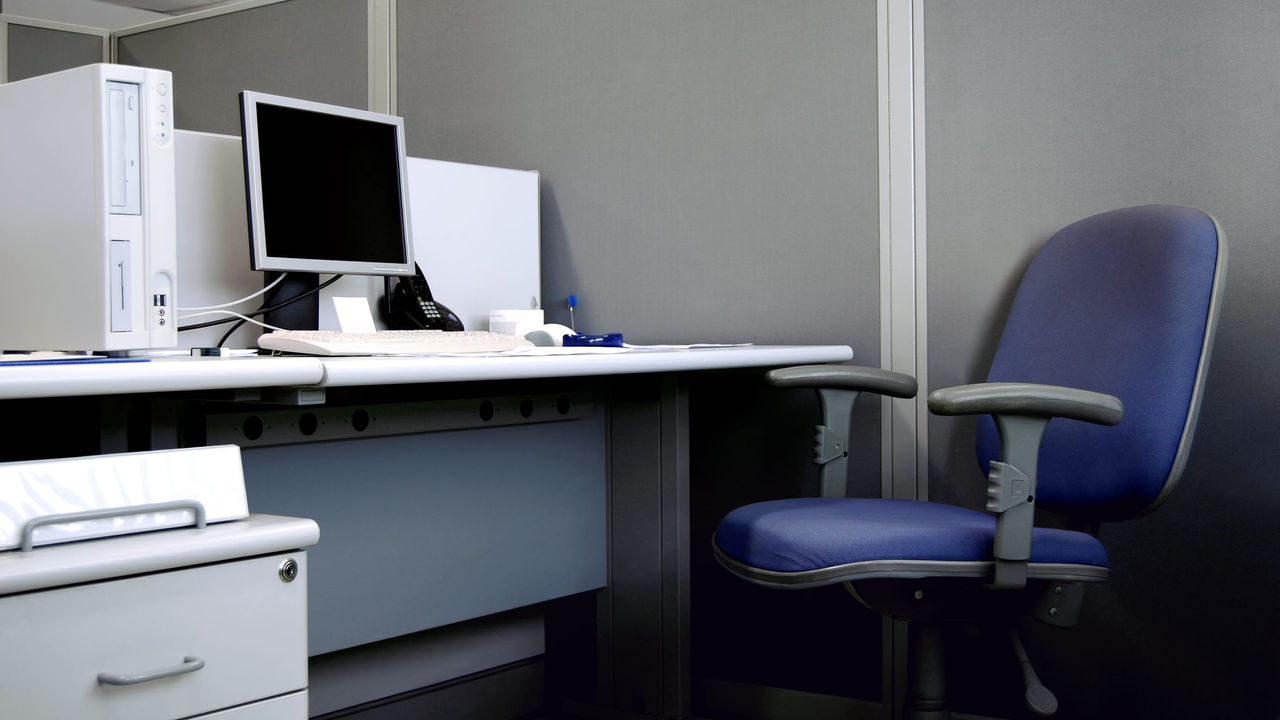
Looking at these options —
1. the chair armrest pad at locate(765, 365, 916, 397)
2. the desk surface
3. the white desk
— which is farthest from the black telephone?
the chair armrest pad at locate(765, 365, 916, 397)

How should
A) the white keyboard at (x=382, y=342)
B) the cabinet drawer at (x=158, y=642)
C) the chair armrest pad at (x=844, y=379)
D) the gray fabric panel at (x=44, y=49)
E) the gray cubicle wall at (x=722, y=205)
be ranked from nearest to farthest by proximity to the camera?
the cabinet drawer at (x=158, y=642) < the white keyboard at (x=382, y=342) < the chair armrest pad at (x=844, y=379) < the gray cubicle wall at (x=722, y=205) < the gray fabric panel at (x=44, y=49)

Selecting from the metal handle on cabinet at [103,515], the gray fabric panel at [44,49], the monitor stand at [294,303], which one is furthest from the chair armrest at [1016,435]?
the gray fabric panel at [44,49]

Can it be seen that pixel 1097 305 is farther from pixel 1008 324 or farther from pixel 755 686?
pixel 755 686

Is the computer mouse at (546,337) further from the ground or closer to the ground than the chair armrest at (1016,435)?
further from the ground

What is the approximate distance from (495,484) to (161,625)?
91 cm

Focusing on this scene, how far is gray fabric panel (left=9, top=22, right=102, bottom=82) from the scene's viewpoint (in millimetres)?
2926

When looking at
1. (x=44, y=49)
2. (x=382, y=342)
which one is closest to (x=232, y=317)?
(x=382, y=342)

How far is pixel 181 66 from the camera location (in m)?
2.82

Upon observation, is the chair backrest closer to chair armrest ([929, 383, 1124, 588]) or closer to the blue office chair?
the blue office chair

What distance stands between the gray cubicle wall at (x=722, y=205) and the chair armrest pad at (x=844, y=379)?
23cm

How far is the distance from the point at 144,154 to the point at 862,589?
3.31 ft

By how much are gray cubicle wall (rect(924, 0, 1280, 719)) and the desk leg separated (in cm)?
48

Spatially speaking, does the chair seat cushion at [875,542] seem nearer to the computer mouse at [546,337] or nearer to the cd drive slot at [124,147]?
the computer mouse at [546,337]

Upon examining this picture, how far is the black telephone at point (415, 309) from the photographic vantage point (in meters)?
1.93
